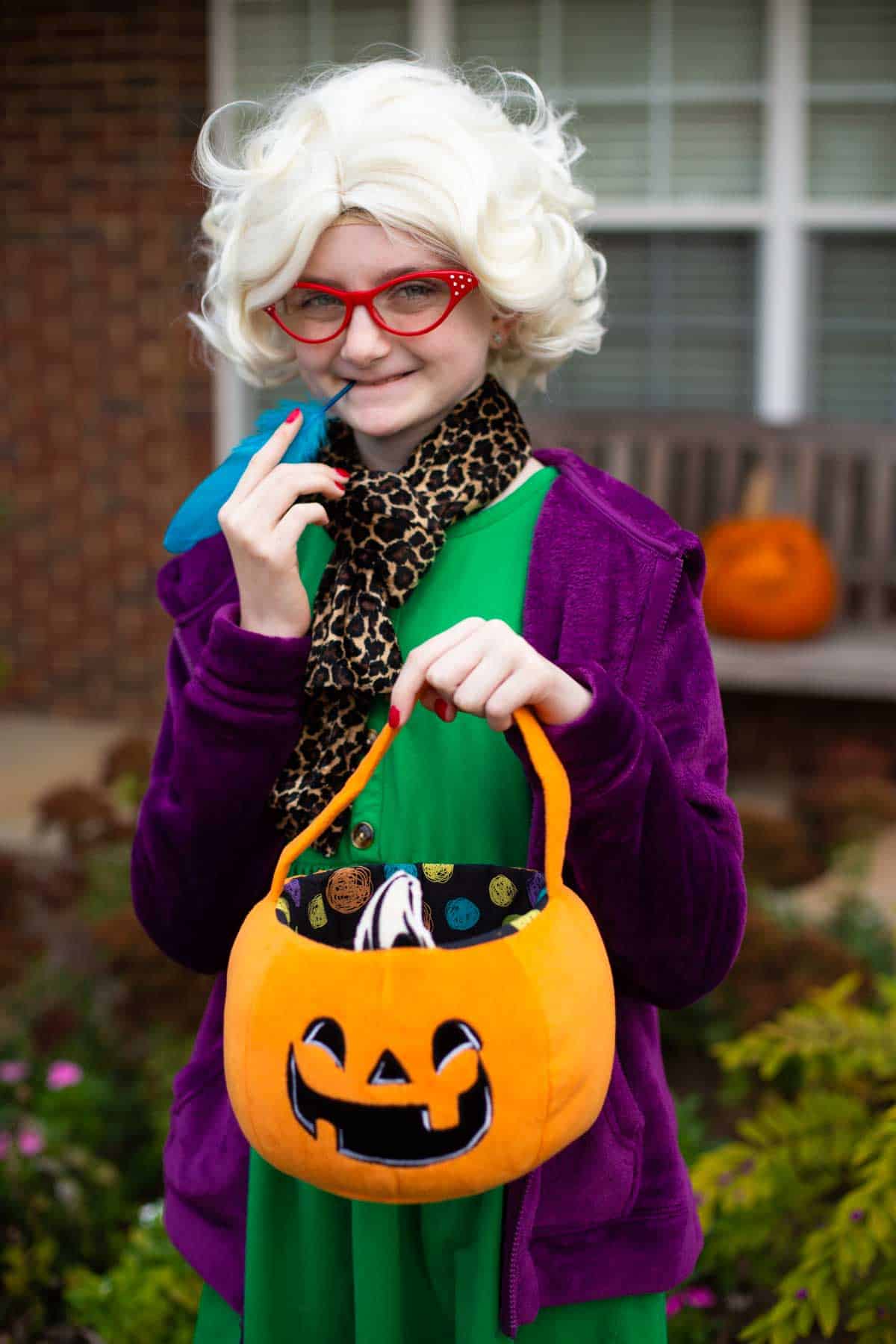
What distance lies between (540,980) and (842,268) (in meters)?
4.92

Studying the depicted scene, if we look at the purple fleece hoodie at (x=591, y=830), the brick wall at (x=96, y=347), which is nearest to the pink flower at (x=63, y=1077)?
the purple fleece hoodie at (x=591, y=830)

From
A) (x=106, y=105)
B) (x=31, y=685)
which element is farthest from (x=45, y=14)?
(x=31, y=685)

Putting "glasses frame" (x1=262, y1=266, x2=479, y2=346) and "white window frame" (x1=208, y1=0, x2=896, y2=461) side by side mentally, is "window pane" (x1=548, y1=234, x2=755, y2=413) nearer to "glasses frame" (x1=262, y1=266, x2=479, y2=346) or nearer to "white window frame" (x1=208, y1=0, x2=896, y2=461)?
"white window frame" (x1=208, y1=0, x2=896, y2=461)

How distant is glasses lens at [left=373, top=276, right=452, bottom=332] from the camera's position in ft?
4.54

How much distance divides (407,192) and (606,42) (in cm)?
458

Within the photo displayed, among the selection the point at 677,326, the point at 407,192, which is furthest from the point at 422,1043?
the point at 677,326

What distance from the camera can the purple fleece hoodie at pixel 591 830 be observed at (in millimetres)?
1302

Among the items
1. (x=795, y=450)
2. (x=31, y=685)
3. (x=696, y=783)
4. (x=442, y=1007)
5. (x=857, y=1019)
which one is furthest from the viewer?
(x=31, y=685)

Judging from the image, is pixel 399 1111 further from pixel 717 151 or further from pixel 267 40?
pixel 267 40

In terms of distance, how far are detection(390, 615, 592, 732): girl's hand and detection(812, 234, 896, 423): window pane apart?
15.3 feet

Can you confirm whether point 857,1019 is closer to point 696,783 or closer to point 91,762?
point 696,783

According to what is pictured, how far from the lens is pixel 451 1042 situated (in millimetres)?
1116

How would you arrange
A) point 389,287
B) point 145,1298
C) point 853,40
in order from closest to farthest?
point 389,287 < point 145,1298 < point 853,40

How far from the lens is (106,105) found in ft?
18.8
